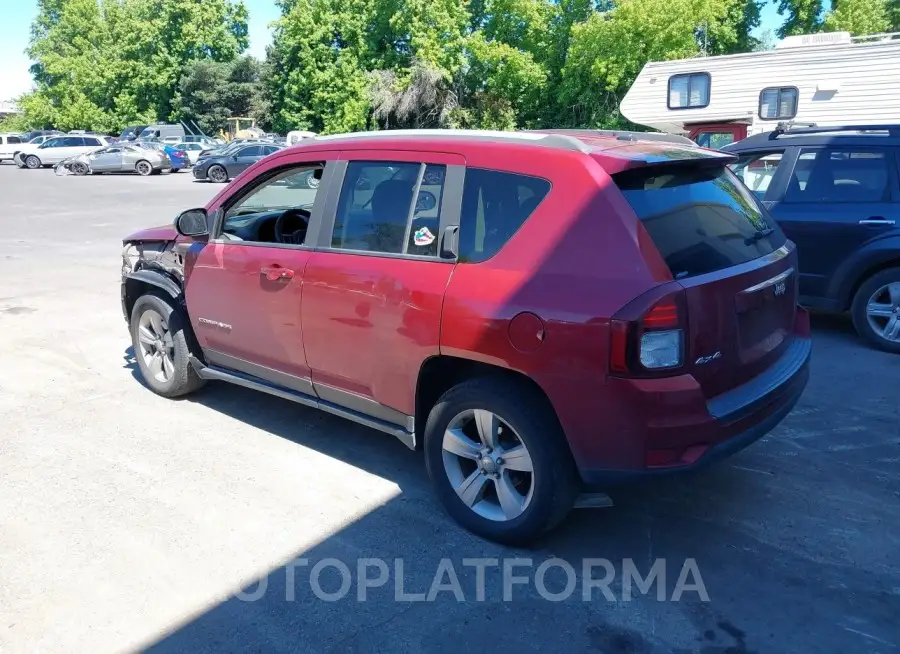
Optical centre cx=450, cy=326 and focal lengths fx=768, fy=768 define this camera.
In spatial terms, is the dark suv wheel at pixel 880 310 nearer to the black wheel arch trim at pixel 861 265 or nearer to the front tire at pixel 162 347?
the black wheel arch trim at pixel 861 265

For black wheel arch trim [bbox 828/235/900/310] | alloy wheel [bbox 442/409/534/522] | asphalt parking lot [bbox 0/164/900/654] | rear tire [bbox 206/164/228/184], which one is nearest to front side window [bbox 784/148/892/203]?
black wheel arch trim [bbox 828/235/900/310]

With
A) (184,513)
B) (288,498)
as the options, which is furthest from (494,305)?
(184,513)

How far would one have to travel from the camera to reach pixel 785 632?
297 cm

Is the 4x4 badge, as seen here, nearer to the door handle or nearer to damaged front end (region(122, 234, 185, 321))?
the door handle

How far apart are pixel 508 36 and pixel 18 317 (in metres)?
34.5

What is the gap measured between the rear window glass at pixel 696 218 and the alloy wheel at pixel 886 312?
10.2 feet

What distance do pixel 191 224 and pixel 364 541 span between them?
2.39m

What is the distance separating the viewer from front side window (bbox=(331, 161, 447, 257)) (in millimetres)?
3750

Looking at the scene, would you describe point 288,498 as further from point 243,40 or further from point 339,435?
point 243,40

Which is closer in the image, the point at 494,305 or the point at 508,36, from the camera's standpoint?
the point at 494,305

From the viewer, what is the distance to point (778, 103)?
1284cm

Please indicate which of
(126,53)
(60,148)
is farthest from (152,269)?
(126,53)

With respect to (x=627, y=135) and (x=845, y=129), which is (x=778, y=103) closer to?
(x=845, y=129)

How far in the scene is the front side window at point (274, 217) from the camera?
468 centimetres
